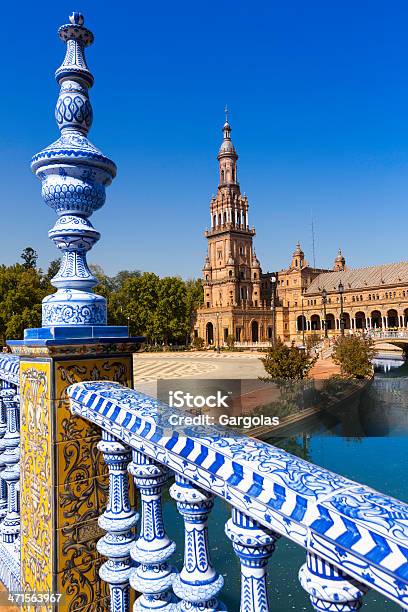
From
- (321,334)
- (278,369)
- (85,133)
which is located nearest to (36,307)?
(278,369)

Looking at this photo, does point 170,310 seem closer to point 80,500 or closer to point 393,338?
point 393,338

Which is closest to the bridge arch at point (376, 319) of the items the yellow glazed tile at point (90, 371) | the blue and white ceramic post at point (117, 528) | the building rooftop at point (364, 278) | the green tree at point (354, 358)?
the building rooftop at point (364, 278)

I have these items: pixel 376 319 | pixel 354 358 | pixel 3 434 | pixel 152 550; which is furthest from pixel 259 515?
pixel 376 319

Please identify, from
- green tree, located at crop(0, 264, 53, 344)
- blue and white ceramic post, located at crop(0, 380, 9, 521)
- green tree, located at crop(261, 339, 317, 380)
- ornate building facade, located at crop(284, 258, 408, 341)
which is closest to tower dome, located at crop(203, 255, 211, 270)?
ornate building facade, located at crop(284, 258, 408, 341)

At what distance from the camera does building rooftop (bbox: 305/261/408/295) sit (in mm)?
59938

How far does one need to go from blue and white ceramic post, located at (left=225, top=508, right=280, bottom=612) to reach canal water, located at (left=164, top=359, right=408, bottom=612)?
11.2 ft

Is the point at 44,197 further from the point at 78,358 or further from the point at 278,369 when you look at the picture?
the point at 278,369

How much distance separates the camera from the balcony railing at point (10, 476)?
9.29ft

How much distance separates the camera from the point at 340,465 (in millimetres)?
11039

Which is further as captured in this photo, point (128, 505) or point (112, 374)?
point (112, 374)

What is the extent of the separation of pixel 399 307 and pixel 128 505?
59.7m

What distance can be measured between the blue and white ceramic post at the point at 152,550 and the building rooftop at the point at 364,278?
2379 inches

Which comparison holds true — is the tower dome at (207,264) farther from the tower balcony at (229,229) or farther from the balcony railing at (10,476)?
the balcony railing at (10,476)

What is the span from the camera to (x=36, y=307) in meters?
42.1
